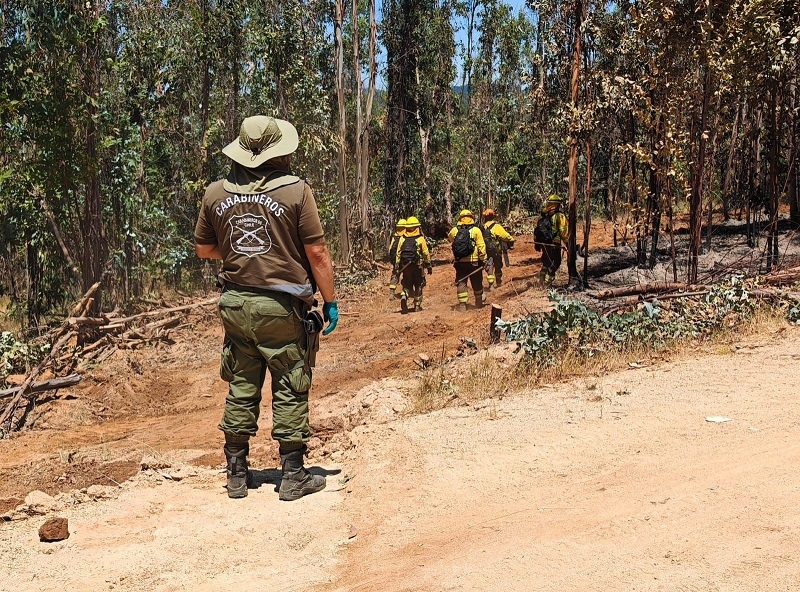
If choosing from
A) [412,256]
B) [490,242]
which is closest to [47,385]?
[412,256]

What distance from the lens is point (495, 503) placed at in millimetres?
4402

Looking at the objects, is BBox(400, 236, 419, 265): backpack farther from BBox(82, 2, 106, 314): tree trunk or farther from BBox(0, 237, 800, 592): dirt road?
BBox(0, 237, 800, 592): dirt road

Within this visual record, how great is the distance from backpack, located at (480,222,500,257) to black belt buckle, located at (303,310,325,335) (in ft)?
35.8

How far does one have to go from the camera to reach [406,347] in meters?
12.0

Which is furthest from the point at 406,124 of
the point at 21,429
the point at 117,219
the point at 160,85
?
the point at 21,429

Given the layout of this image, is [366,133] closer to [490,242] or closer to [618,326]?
[490,242]

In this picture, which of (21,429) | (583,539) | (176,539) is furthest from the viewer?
(21,429)

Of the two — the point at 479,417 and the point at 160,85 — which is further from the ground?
the point at 160,85

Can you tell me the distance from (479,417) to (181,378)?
6427 mm

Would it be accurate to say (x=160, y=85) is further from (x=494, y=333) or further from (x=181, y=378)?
(x=494, y=333)

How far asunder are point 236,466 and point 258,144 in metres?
1.91

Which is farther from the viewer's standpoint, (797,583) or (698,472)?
(698,472)

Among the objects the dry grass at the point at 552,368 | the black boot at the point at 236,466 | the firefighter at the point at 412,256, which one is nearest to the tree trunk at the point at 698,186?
the dry grass at the point at 552,368

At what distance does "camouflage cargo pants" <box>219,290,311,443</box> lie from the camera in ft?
15.6
